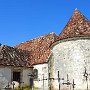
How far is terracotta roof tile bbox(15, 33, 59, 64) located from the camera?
100 feet

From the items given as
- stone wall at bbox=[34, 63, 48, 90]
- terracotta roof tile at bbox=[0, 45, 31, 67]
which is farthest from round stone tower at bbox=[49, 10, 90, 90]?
terracotta roof tile at bbox=[0, 45, 31, 67]

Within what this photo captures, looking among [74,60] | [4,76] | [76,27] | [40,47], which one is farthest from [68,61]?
[40,47]

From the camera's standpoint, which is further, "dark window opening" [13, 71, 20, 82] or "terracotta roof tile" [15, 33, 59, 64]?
"terracotta roof tile" [15, 33, 59, 64]

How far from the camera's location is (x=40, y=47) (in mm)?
33188

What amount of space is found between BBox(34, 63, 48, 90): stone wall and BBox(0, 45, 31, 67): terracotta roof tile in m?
1.73

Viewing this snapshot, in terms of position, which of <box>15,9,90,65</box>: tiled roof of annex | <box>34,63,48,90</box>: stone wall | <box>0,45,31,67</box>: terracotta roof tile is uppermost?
<box>15,9,90,65</box>: tiled roof of annex

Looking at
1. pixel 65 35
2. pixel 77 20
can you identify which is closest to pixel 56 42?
pixel 65 35

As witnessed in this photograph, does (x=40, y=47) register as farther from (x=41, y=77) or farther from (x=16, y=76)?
(x=16, y=76)

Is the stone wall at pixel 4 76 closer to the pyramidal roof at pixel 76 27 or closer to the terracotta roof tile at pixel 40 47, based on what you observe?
the terracotta roof tile at pixel 40 47

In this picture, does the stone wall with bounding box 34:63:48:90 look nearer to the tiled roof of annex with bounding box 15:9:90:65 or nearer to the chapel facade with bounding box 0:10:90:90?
the chapel facade with bounding box 0:10:90:90

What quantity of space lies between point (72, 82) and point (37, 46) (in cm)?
1083

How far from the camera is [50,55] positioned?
28953mm

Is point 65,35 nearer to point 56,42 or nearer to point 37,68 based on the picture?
point 56,42

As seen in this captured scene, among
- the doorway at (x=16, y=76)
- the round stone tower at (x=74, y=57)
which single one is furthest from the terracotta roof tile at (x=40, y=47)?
the round stone tower at (x=74, y=57)
